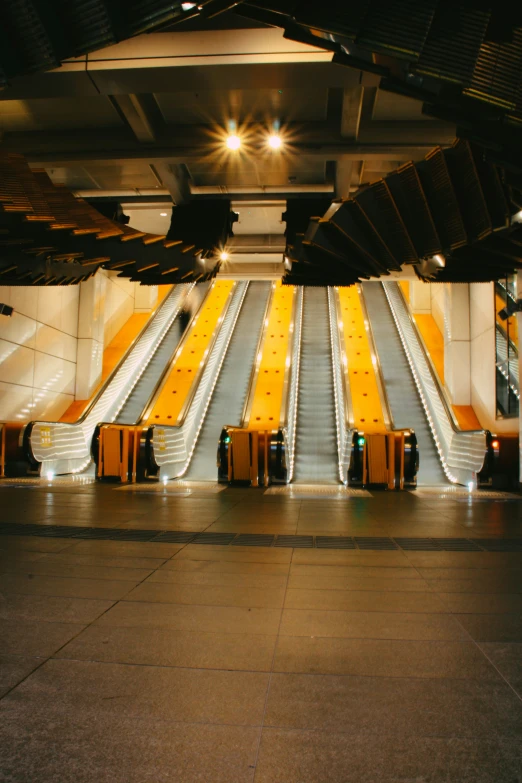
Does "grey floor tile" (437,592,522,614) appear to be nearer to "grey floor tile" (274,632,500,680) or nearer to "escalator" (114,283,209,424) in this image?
"grey floor tile" (274,632,500,680)

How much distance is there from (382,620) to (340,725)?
1.11 m

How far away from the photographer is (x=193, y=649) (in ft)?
7.95

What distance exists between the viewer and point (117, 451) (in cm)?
1098

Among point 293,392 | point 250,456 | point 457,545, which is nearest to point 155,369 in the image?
point 293,392

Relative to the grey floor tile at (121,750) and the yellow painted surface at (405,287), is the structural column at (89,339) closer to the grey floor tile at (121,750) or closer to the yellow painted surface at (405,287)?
the yellow painted surface at (405,287)

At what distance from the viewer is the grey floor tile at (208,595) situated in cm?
311

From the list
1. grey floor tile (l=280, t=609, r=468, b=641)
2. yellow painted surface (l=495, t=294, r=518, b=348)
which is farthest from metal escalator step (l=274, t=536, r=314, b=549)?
yellow painted surface (l=495, t=294, r=518, b=348)

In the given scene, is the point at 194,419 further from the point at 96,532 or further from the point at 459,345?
the point at 96,532

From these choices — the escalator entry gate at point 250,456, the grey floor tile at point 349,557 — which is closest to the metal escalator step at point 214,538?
the grey floor tile at point 349,557

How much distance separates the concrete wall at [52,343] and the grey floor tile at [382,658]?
11.5 meters

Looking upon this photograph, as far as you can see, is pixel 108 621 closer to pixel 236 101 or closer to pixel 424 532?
pixel 424 532

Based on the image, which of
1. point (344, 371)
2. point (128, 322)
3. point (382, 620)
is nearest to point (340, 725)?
point (382, 620)

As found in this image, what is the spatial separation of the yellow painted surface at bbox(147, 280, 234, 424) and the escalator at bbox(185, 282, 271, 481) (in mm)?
668

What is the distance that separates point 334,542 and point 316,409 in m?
9.09
